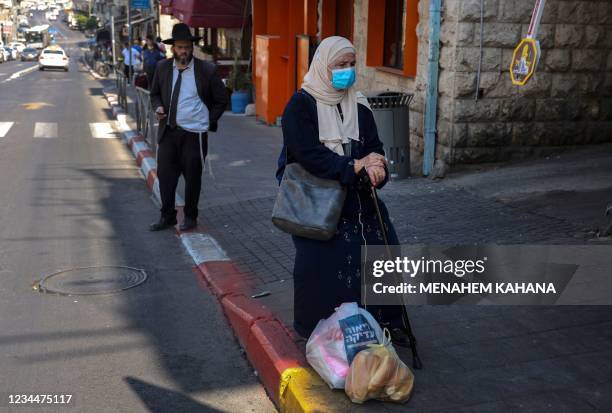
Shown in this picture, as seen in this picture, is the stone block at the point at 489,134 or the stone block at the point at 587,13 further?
the stone block at the point at 587,13

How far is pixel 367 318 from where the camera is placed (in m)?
3.96

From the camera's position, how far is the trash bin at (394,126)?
972 centimetres

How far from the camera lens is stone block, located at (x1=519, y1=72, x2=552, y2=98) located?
9945mm

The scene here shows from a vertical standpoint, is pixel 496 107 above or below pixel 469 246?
above

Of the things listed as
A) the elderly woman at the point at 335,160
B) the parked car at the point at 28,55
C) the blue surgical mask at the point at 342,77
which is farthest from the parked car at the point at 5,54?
the blue surgical mask at the point at 342,77

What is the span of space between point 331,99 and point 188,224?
163 inches

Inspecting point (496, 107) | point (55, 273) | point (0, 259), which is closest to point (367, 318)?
point (55, 273)

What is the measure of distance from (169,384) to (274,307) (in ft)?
3.83

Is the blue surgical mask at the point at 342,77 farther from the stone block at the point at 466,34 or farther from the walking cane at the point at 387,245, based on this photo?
the stone block at the point at 466,34

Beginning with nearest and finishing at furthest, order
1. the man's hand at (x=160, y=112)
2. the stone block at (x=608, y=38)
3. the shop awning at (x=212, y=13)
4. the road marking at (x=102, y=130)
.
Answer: the man's hand at (x=160, y=112), the stone block at (x=608, y=38), the road marking at (x=102, y=130), the shop awning at (x=212, y=13)

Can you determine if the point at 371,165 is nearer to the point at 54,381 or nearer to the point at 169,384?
the point at 169,384

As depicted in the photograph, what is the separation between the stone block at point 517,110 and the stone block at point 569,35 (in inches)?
33.3

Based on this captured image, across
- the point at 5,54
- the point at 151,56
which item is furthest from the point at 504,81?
the point at 5,54

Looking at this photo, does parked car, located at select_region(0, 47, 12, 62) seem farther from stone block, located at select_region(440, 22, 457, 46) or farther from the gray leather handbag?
the gray leather handbag
